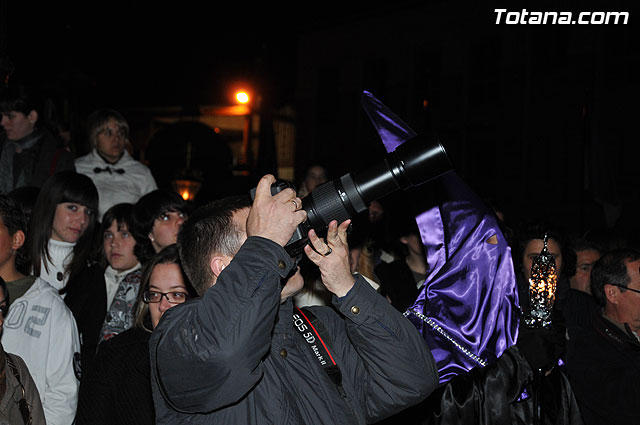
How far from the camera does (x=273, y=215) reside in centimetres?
176

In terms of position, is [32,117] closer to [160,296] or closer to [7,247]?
[7,247]

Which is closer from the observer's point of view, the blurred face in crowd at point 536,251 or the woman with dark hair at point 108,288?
the woman with dark hair at point 108,288

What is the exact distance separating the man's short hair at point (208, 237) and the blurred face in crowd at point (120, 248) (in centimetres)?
208

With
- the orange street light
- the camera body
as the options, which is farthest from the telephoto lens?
the orange street light

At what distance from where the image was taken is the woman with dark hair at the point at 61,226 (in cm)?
386

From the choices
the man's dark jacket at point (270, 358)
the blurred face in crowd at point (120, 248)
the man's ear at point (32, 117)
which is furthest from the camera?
the man's ear at point (32, 117)

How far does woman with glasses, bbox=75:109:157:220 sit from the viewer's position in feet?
16.6

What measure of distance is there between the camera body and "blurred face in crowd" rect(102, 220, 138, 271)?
2313 millimetres

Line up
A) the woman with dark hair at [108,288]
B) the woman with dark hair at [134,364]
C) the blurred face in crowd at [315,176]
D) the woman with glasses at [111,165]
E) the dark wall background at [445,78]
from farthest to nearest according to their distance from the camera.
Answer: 1. the dark wall background at [445,78]
2. the blurred face in crowd at [315,176]
3. the woman with glasses at [111,165]
4. the woman with dark hair at [108,288]
5. the woman with dark hair at [134,364]

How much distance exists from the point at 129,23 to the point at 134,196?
696 centimetres

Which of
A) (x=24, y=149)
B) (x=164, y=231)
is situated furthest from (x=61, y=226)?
(x=24, y=149)

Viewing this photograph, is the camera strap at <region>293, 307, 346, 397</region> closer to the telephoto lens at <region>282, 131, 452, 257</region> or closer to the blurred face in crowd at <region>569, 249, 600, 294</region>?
the telephoto lens at <region>282, 131, 452, 257</region>

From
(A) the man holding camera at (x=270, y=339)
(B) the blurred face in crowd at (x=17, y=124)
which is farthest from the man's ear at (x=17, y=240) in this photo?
(B) the blurred face in crowd at (x=17, y=124)

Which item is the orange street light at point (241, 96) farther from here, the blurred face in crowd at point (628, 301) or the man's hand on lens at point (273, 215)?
the man's hand on lens at point (273, 215)
